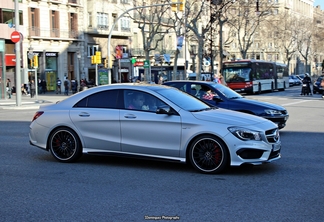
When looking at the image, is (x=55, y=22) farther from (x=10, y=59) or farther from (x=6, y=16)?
(x=6, y=16)

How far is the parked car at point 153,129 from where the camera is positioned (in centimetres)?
860

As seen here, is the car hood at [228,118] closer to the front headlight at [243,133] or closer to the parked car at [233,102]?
the front headlight at [243,133]

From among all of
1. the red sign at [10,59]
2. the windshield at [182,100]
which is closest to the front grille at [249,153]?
the windshield at [182,100]

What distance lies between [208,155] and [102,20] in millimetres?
54748

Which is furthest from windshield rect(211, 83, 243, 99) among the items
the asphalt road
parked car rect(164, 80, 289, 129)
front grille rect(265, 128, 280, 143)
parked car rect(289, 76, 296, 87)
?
parked car rect(289, 76, 296, 87)

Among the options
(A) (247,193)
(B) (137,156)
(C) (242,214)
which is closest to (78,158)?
(B) (137,156)

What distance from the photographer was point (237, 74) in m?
44.5

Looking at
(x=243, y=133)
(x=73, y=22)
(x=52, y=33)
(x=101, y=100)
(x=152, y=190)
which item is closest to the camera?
(x=152, y=190)

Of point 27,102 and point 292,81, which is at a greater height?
point 292,81

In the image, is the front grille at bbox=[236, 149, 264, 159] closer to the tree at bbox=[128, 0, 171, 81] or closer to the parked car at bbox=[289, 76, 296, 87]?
the tree at bbox=[128, 0, 171, 81]

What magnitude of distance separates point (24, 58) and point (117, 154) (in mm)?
44374

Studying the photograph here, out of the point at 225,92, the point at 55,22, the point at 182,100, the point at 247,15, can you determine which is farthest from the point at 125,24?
the point at 182,100

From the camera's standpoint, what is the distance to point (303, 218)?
607 centimetres

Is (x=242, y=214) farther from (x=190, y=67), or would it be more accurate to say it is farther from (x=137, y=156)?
(x=190, y=67)
